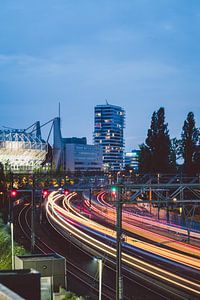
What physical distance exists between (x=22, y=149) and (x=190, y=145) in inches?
3996

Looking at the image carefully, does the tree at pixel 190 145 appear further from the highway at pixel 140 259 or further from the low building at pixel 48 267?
the low building at pixel 48 267

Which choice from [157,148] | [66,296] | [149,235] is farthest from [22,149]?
[66,296]

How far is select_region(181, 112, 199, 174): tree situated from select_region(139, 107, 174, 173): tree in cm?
254

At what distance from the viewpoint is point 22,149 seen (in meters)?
151

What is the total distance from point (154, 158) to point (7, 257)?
32623 mm

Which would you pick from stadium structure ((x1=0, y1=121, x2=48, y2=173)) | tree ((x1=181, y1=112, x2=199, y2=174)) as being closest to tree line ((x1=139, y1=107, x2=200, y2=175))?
tree ((x1=181, y1=112, x2=199, y2=174))

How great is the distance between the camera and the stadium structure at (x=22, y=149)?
14762cm

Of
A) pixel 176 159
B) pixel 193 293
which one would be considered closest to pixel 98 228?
pixel 193 293

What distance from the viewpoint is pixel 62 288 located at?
21.5 meters

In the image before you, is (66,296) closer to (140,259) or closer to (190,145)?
(140,259)

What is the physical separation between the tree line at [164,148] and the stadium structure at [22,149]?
88.2m

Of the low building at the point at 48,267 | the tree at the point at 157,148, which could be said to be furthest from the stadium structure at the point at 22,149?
the low building at the point at 48,267

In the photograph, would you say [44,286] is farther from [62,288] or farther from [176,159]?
[176,159]

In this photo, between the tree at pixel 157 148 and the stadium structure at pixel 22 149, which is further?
the stadium structure at pixel 22 149
